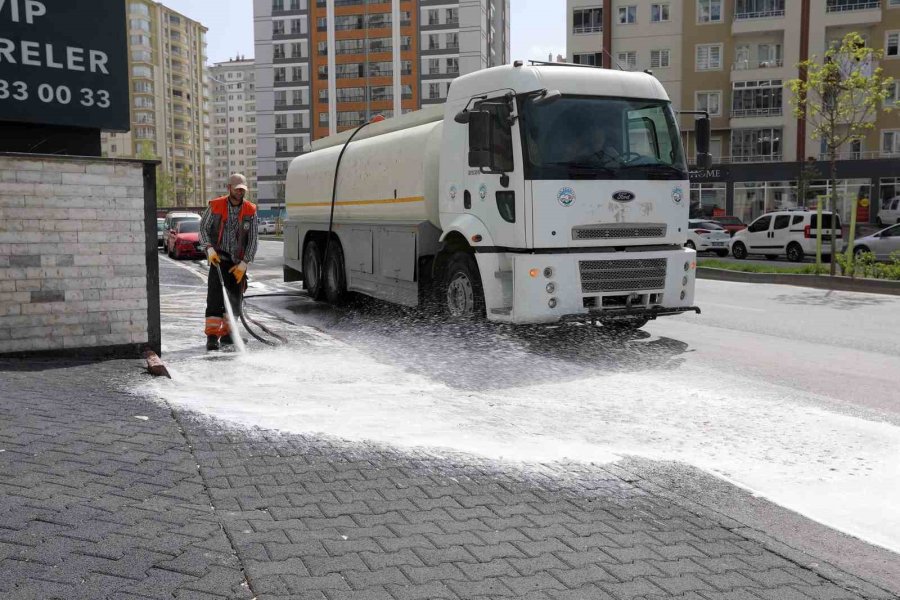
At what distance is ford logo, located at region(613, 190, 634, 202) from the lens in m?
9.58

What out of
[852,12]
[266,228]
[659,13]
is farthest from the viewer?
[266,228]

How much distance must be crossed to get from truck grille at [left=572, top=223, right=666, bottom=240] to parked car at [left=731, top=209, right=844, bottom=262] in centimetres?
2022

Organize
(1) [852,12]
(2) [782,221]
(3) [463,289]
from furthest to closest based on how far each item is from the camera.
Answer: (1) [852,12]
(2) [782,221]
(3) [463,289]

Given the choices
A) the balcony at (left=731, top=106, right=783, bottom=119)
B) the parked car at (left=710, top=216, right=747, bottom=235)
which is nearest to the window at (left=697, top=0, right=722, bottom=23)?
the balcony at (left=731, top=106, right=783, bottom=119)

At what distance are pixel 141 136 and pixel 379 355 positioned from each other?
146205 mm

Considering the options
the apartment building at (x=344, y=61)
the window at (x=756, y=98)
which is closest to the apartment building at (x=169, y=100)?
the apartment building at (x=344, y=61)

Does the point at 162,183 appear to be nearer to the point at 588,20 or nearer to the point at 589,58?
the point at 588,20

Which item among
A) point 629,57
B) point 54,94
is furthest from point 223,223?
point 629,57

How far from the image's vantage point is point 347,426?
5711 mm

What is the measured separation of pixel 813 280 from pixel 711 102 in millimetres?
40652

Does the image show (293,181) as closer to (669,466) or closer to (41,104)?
(41,104)

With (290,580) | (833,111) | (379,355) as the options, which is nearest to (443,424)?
(290,580)

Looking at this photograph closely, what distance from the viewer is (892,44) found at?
52.9m

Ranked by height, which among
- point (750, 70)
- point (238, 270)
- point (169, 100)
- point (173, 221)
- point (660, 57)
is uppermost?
point (169, 100)
